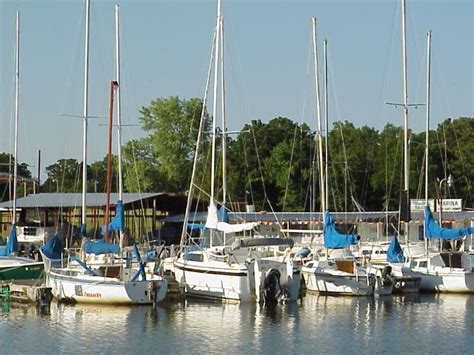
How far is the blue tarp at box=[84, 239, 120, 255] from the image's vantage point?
1827 inches

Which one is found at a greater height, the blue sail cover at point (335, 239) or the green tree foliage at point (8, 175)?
Result: the green tree foliage at point (8, 175)

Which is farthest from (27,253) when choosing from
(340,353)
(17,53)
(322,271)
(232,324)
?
(340,353)

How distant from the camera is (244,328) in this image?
39438mm

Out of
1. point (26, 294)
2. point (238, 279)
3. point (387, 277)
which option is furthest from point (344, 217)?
point (26, 294)

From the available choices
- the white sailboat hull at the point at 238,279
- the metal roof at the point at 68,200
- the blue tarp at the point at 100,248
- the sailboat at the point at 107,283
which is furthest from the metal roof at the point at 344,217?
the sailboat at the point at 107,283

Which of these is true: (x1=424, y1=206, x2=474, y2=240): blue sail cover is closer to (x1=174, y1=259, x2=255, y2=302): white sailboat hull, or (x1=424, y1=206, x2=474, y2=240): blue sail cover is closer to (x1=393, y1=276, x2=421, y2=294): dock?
(x1=393, y1=276, x2=421, y2=294): dock

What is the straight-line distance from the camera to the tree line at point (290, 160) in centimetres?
10244

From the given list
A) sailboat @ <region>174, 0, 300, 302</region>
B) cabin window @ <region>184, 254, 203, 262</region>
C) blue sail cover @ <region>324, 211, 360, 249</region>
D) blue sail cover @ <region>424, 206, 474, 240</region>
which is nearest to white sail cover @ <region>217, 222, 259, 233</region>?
sailboat @ <region>174, 0, 300, 302</region>

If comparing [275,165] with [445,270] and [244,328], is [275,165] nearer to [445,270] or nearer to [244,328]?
[445,270]

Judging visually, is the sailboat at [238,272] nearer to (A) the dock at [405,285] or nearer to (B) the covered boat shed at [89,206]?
(A) the dock at [405,285]

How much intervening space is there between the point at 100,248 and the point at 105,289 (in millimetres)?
2973

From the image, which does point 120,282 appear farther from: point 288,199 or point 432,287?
point 288,199

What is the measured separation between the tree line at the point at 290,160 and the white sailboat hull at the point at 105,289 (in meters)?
50.6

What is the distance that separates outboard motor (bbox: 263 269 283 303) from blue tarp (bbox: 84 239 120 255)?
661 centimetres
